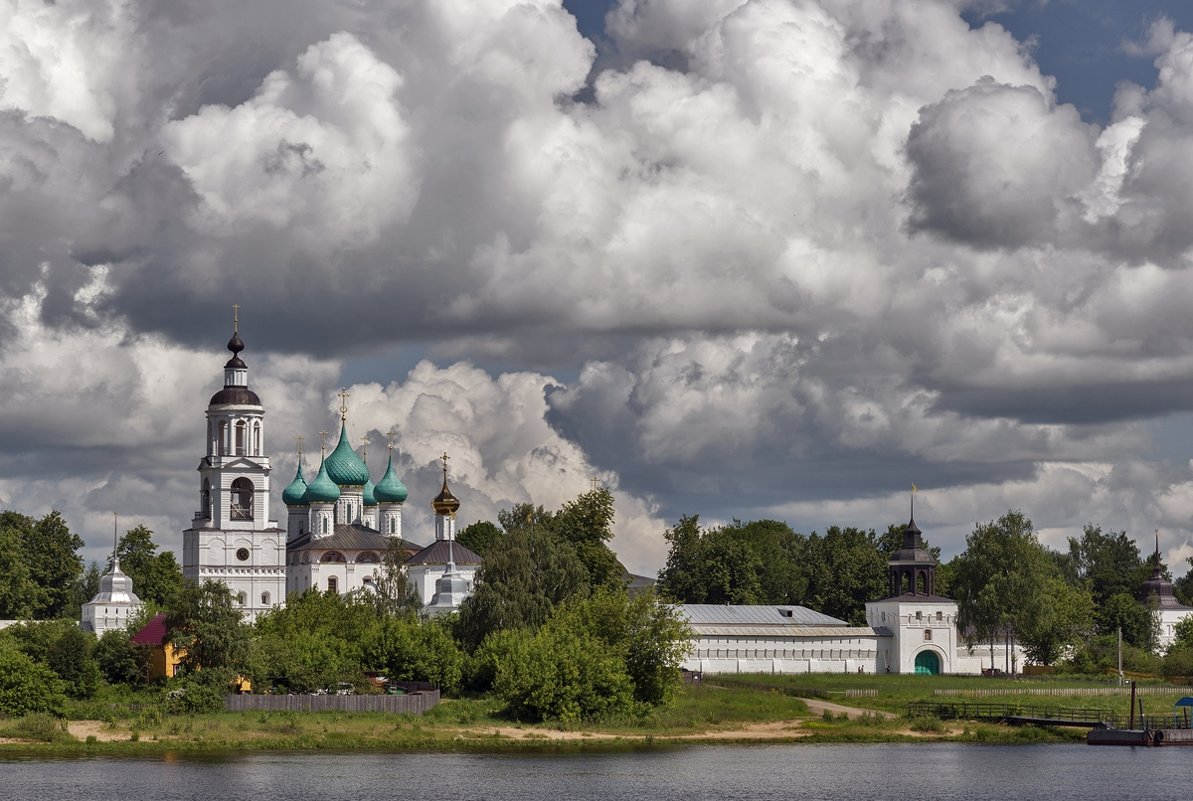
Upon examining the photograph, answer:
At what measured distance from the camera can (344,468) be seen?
136 meters

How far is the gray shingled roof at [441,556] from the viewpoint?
120 m

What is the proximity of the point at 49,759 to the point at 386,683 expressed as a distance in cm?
1660

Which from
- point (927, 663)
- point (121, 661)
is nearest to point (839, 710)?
point (927, 663)

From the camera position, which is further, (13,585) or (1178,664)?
(13,585)

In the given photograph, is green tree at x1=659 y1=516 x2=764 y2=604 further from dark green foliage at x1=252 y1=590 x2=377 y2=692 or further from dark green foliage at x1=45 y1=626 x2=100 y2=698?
dark green foliage at x1=45 y1=626 x2=100 y2=698

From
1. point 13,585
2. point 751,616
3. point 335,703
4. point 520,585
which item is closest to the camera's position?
point 335,703

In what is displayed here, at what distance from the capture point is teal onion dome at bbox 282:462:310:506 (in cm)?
13288

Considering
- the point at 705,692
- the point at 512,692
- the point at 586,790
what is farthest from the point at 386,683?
the point at 586,790

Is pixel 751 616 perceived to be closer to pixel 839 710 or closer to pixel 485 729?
pixel 839 710

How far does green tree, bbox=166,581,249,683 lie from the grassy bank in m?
2.21

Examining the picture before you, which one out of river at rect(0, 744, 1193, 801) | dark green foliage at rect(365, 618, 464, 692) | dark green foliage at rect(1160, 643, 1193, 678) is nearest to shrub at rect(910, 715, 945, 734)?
river at rect(0, 744, 1193, 801)

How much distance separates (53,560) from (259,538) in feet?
42.3

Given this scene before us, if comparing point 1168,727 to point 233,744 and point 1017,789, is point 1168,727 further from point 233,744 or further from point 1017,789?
point 233,744

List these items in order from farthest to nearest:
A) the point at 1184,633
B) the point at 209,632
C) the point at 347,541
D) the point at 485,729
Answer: the point at 347,541
the point at 1184,633
the point at 209,632
the point at 485,729
